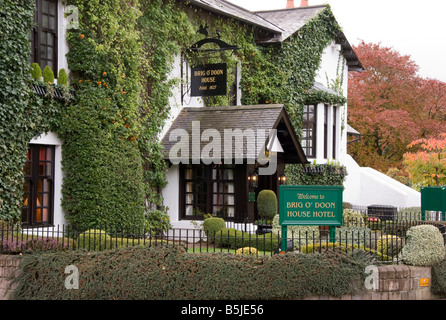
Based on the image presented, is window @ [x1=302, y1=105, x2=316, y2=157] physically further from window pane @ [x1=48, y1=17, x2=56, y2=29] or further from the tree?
window pane @ [x1=48, y1=17, x2=56, y2=29]

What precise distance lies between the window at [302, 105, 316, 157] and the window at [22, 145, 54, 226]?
46.3ft

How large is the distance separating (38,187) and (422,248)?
28.5 ft

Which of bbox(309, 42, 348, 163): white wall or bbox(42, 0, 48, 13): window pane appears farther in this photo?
bbox(309, 42, 348, 163): white wall

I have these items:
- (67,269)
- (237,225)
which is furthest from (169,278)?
(237,225)

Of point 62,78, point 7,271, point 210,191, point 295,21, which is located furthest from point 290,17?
point 7,271

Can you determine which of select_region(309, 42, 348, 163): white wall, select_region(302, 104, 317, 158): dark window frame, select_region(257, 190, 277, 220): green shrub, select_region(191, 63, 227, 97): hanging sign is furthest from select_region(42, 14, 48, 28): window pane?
select_region(309, 42, 348, 163): white wall

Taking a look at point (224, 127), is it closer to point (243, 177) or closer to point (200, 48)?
point (243, 177)

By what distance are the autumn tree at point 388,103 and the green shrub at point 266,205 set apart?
19.1 m

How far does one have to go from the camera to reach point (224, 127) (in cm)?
1959

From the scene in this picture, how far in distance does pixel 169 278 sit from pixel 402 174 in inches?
1176

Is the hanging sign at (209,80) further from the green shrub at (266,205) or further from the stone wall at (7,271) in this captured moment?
the stone wall at (7,271)

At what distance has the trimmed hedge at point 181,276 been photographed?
409 inches

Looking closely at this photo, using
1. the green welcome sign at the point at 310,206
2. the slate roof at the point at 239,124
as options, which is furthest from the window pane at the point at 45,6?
the green welcome sign at the point at 310,206

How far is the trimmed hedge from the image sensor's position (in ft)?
34.1
